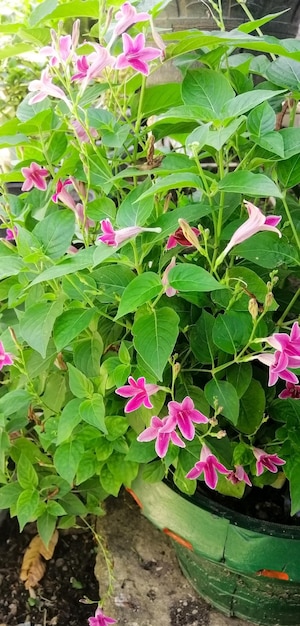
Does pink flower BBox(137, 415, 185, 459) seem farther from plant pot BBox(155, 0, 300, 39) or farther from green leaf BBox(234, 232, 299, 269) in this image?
plant pot BBox(155, 0, 300, 39)

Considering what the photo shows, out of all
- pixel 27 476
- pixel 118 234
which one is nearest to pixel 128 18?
pixel 118 234

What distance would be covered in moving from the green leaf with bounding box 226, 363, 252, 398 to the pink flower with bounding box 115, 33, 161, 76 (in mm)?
393

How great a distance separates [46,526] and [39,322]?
477 mm

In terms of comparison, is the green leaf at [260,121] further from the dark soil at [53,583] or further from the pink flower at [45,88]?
the dark soil at [53,583]

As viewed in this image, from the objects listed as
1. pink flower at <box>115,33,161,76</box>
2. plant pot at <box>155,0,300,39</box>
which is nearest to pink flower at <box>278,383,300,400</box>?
pink flower at <box>115,33,161,76</box>

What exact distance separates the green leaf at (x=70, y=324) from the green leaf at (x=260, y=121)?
0.29 m

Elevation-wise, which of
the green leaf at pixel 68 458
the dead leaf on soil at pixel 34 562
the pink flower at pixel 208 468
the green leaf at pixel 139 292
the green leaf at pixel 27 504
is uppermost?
the green leaf at pixel 139 292

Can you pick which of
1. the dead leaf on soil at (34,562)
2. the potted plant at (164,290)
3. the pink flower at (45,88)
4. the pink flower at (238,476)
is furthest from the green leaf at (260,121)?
the dead leaf on soil at (34,562)

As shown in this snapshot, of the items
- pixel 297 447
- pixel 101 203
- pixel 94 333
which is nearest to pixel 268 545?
pixel 297 447

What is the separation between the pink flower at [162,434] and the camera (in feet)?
2.08

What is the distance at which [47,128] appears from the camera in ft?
2.44

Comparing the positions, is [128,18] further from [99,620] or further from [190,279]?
[99,620]

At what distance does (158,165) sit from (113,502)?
818mm

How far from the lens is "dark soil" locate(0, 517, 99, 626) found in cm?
115
